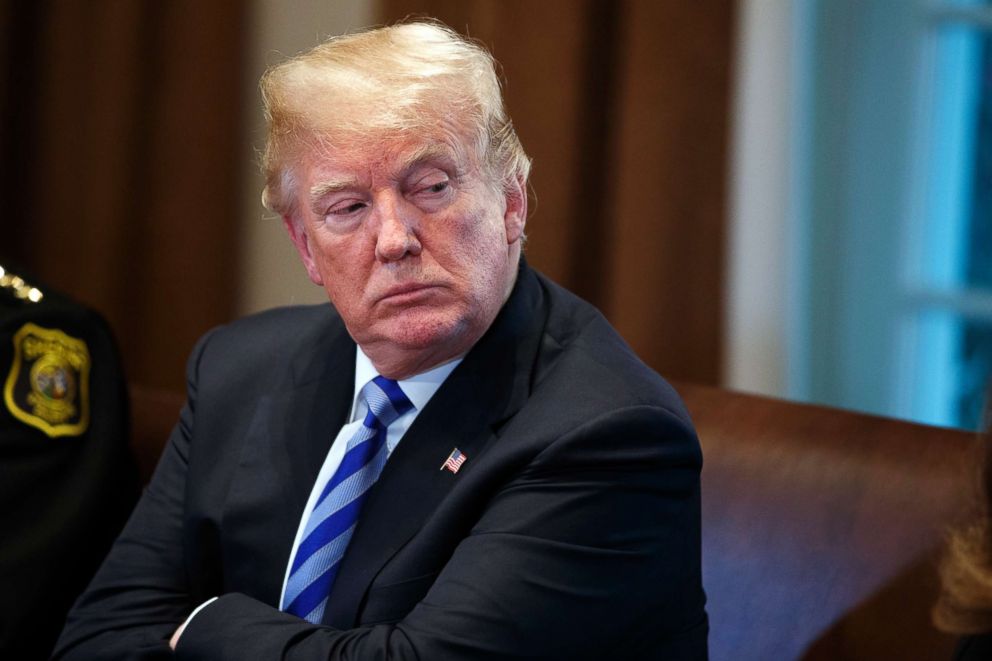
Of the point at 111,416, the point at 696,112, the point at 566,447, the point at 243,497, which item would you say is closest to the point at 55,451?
the point at 111,416

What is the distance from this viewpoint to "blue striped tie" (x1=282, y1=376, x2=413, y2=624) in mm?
1822

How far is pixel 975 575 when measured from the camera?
4.07 feet

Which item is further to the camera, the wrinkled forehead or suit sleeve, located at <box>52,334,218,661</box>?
suit sleeve, located at <box>52,334,218,661</box>

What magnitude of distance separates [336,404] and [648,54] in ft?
3.61

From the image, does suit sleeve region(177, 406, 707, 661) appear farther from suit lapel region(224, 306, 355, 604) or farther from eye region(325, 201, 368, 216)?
eye region(325, 201, 368, 216)

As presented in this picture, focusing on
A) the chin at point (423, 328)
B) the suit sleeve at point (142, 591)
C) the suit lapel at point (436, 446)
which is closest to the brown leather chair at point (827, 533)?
the suit lapel at point (436, 446)

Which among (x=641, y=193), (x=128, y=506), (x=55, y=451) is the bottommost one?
(x=128, y=506)

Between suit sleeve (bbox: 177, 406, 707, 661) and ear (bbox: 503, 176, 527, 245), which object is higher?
ear (bbox: 503, 176, 527, 245)

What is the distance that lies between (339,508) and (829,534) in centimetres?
79

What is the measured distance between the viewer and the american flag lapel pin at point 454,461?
1763 mm

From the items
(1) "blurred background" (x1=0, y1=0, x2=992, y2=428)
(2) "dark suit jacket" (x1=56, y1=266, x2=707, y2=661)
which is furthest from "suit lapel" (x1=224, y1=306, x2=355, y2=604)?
(1) "blurred background" (x1=0, y1=0, x2=992, y2=428)

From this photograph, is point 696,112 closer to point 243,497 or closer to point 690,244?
point 690,244

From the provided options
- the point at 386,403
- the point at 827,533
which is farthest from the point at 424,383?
the point at 827,533

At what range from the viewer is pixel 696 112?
2615mm
